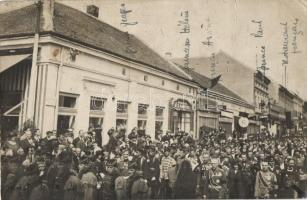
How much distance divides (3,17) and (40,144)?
57.3 inches

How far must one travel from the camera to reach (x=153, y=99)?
333cm

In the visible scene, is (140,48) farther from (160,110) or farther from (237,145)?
(237,145)

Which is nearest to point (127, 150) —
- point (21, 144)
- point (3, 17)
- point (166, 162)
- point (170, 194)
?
point (166, 162)

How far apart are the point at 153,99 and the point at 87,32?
0.98 meters

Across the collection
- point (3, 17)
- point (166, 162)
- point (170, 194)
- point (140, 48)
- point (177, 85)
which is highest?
point (3, 17)

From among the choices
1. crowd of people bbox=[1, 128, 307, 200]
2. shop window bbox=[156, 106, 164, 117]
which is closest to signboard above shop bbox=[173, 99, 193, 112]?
shop window bbox=[156, 106, 164, 117]

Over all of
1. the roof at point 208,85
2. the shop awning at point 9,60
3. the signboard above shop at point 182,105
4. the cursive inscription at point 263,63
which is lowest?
the signboard above shop at point 182,105

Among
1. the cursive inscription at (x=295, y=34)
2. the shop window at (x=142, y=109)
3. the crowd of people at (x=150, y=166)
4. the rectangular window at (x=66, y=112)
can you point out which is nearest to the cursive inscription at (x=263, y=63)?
the cursive inscription at (x=295, y=34)

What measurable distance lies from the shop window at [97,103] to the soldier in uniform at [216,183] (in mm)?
1281

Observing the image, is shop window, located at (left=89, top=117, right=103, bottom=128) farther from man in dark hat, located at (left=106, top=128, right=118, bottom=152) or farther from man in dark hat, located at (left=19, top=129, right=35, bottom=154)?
man in dark hat, located at (left=19, top=129, right=35, bottom=154)

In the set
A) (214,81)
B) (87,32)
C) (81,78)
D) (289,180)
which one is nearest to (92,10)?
(87,32)

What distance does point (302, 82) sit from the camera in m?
3.36

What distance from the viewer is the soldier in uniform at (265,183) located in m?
3.19

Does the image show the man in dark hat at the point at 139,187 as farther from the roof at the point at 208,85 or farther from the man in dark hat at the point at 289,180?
the man in dark hat at the point at 289,180
